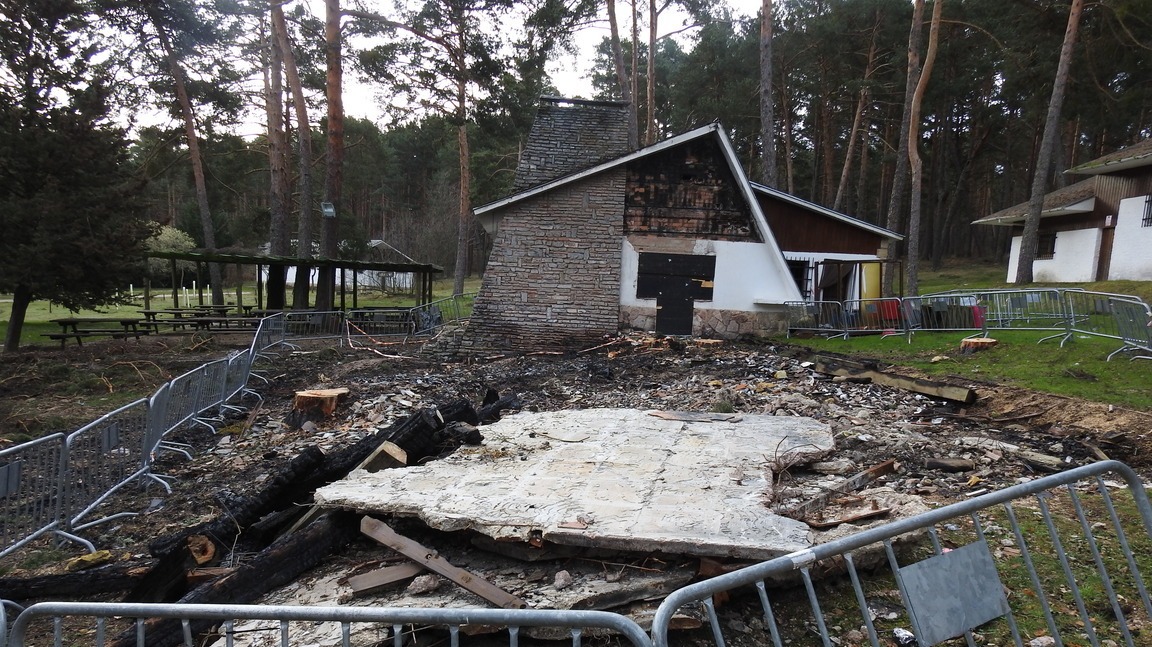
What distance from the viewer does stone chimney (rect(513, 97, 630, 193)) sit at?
16.4 m

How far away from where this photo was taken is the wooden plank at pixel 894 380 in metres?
8.84

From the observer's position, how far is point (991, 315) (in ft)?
44.3

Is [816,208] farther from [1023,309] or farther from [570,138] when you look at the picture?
[570,138]

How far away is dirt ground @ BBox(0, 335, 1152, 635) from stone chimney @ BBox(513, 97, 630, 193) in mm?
5115

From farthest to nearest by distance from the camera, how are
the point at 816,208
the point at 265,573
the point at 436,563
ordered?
the point at 816,208 < the point at 265,573 < the point at 436,563

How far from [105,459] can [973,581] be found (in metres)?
7.66

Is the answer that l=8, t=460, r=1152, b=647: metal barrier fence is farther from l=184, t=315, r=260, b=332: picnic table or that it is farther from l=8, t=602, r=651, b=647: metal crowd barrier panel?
l=184, t=315, r=260, b=332: picnic table

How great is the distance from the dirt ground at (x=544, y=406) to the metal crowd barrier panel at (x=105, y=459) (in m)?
0.22

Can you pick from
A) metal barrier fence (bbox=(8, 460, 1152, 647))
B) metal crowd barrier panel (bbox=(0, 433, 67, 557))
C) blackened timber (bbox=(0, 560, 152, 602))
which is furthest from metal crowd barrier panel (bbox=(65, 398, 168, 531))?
metal barrier fence (bbox=(8, 460, 1152, 647))

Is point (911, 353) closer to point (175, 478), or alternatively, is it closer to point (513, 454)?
point (513, 454)

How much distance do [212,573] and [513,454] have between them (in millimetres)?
2672

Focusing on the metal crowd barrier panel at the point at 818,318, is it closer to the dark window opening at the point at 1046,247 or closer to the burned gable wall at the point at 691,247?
the burned gable wall at the point at 691,247

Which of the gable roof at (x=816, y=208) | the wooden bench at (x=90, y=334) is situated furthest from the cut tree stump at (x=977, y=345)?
the wooden bench at (x=90, y=334)

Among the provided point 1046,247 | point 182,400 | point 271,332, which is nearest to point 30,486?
point 182,400
